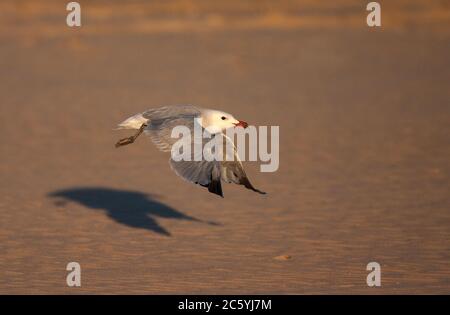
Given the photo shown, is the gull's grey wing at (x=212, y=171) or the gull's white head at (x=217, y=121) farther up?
the gull's white head at (x=217, y=121)

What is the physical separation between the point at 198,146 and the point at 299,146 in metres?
5.37

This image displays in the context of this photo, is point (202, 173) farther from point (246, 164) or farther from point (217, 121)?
point (246, 164)

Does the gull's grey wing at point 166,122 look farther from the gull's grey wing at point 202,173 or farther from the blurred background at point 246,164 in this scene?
the blurred background at point 246,164

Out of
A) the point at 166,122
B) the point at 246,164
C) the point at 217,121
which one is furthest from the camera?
the point at 246,164

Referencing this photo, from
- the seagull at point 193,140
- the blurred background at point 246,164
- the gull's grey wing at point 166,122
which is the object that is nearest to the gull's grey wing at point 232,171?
the seagull at point 193,140

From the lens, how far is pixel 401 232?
9.12m

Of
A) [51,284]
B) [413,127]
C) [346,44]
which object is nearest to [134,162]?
[413,127]

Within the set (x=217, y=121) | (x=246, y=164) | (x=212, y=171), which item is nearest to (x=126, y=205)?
(x=246, y=164)

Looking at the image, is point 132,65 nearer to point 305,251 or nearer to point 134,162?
point 134,162

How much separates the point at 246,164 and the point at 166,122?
4130mm

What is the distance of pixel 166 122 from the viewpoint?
25.9 feet

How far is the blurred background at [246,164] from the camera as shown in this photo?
8.18m

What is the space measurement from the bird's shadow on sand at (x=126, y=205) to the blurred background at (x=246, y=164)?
0.07 ft

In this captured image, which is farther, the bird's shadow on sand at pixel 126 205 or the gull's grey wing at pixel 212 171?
the bird's shadow on sand at pixel 126 205
